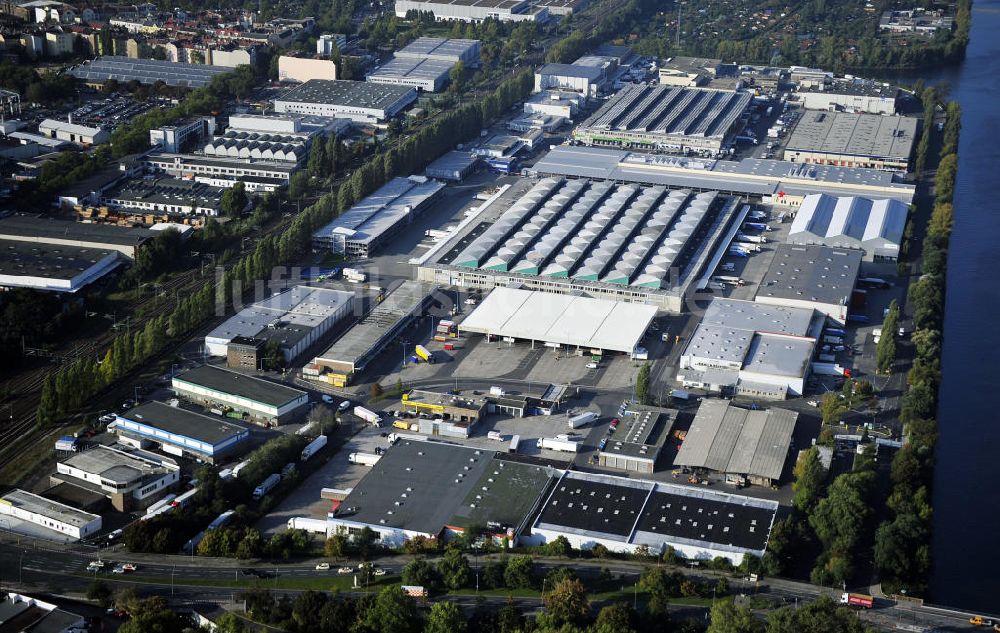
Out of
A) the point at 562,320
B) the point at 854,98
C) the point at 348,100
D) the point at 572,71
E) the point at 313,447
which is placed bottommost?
the point at 313,447

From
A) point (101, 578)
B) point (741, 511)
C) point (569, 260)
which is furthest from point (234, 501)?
point (569, 260)

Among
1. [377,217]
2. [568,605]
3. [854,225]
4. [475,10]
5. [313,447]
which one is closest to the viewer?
[568,605]

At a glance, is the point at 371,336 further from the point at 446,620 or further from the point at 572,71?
the point at 572,71

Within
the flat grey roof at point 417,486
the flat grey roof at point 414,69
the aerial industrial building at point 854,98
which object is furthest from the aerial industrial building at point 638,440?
the flat grey roof at point 414,69

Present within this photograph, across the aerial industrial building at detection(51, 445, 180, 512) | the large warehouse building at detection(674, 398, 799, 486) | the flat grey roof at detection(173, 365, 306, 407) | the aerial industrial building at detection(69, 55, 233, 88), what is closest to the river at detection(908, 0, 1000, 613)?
the large warehouse building at detection(674, 398, 799, 486)

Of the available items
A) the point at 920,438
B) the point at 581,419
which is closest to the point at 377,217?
the point at 581,419

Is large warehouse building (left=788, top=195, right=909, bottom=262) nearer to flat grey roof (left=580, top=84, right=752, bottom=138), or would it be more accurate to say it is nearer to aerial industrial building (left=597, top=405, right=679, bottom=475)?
flat grey roof (left=580, top=84, right=752, bottom=138)
